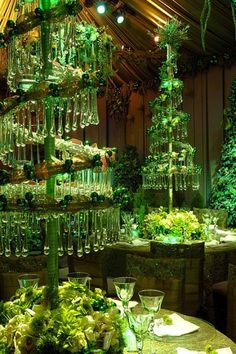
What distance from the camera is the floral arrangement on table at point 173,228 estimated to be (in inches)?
188

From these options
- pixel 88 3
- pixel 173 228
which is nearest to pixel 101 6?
pixel 88 3

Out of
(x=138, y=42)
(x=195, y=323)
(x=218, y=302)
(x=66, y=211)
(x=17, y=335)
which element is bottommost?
(x=218, y=302)

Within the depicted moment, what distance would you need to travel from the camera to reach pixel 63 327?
65.1 inches

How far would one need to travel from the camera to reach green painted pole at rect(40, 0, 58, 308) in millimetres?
1765

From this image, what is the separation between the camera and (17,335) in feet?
5.52

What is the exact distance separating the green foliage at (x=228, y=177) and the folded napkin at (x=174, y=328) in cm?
483

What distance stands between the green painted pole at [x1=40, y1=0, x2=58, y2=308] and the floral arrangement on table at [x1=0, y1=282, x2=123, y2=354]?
0.16 feet

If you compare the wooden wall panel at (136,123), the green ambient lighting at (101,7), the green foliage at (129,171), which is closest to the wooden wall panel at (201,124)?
the green foliage at (129,171)

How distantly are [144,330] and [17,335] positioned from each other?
45 centimetres

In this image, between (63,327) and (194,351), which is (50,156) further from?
(194,351)

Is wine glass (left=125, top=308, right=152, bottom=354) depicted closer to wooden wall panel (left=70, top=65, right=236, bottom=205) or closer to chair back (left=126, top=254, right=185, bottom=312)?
chair back (left=126, top=254, right=185, bottom=312)

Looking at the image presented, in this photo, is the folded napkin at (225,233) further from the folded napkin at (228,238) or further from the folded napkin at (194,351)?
the folded napkin at (194,351)

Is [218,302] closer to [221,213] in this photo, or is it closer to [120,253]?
[120,253]

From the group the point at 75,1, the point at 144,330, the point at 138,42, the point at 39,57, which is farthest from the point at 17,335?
the point at 138,42
